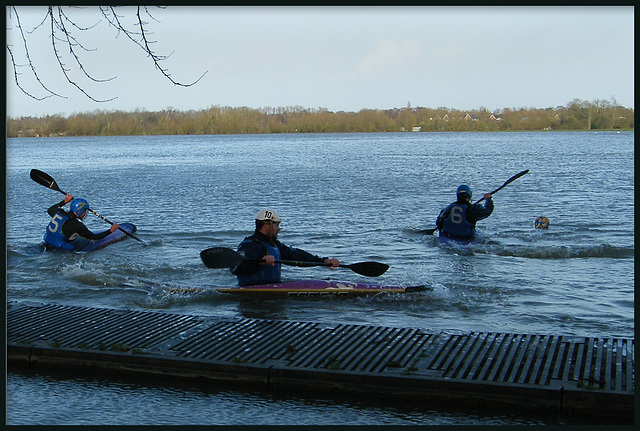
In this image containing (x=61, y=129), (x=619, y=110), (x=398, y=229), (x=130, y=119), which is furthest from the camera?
(x=619, y=110)

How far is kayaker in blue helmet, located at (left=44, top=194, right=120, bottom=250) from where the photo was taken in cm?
1524

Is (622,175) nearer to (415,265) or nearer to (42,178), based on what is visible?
(415,265)

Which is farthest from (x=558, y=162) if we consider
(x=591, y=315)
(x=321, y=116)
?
(x=321, y=116)

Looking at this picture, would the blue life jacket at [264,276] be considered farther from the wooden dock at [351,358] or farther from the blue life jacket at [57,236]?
the blue life jacket at [57,236]

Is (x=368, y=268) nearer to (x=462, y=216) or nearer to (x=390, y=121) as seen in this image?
(x=462, y=216)

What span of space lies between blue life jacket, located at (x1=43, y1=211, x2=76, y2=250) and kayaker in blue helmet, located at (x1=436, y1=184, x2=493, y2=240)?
8246 millimetres

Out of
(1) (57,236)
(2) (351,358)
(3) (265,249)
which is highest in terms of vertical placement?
(3) (265,249)

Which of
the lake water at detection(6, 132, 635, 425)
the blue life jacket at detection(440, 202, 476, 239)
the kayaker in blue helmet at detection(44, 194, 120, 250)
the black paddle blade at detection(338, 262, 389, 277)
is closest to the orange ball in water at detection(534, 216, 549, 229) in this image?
the lake water at detection(6, 132, 635, 425)

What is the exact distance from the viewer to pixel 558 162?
5378 cm

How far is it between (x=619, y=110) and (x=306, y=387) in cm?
10567

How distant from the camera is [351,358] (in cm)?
734

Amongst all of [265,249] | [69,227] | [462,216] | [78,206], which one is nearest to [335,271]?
[462,216]

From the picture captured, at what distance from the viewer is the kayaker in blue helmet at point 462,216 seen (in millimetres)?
15930

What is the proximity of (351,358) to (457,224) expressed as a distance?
9.61 m
